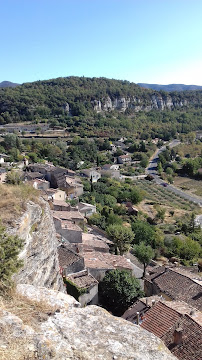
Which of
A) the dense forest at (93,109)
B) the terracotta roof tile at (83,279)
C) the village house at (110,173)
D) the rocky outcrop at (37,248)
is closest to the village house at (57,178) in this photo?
the village house at (110,173)

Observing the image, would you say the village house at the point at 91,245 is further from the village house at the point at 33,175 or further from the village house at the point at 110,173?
the village house at the point at 110,173

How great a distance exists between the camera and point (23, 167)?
4566cm

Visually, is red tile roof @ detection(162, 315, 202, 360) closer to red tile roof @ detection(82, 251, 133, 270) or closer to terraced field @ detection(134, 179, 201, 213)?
red tile roof @ detection(82, 251, 133, 270)

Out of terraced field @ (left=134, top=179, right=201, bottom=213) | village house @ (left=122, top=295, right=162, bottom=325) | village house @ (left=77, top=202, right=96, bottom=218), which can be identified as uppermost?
village house @ (left=122, top=295, right=162, bottom=325)

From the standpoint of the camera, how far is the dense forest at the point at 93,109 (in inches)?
3960

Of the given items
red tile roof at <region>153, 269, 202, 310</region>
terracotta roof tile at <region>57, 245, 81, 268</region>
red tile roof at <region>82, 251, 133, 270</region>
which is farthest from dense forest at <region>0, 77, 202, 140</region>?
terracotta roof tile at <region>57, 245, 81, 268</region>

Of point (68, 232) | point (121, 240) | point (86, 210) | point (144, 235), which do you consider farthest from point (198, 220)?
point (68, 232)

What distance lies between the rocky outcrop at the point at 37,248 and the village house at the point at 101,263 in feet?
25.7

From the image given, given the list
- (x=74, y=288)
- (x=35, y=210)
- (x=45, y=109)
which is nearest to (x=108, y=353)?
(x=35, y=210)

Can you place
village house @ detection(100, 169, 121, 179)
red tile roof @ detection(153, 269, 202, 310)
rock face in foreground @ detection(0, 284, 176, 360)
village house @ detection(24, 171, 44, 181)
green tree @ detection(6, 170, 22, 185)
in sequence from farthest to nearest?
village house @ detection(100, 169, 121, 179)
village house @ detection(24, 171, 44, 181)
red tile roof @ detection(153, 269, 202, 310)
green tree @ detection(6, 170, 22, 185)
rock face in foreground @ detection(0, 284, 176, 360)

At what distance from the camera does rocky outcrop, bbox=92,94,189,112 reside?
13116cm

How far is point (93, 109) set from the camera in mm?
123812

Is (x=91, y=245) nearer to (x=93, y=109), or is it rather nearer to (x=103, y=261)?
(x=103, y=261)

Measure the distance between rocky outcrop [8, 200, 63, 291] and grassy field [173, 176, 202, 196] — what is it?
55391 millimetres
